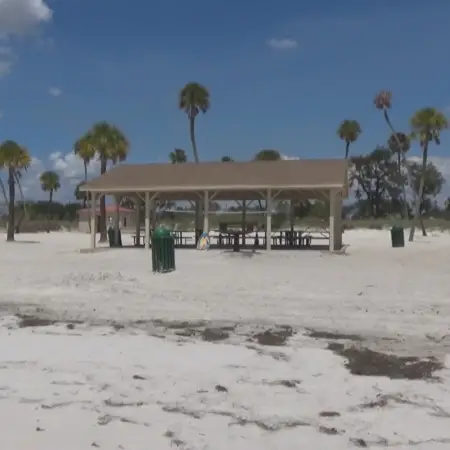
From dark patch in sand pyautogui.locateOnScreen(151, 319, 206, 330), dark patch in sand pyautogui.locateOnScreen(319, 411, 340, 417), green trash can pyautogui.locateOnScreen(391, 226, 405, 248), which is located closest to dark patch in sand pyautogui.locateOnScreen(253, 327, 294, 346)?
dark patch in sand pyautogui.locateOnScreen(151, 319, 206, 330)

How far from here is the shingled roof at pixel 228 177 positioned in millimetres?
24562

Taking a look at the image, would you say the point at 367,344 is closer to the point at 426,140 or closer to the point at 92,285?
the point at 92,285

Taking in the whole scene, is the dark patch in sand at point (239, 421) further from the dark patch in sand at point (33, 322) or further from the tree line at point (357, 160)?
the tree line at point (357, 160)

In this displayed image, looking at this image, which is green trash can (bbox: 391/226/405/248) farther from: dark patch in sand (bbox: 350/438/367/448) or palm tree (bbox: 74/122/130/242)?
dark patch in sand (bbox: 350/438/367/448)

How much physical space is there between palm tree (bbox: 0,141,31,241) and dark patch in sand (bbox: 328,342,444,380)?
34.7m

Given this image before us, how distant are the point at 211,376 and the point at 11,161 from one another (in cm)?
3593

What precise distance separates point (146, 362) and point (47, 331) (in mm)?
2163

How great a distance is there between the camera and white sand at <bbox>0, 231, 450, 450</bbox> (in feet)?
14.2

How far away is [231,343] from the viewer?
7246 millimetres

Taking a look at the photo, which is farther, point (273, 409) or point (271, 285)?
point (271, 285)

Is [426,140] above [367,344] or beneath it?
above

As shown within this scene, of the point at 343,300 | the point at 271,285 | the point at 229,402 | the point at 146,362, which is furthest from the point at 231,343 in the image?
the point at 271,285

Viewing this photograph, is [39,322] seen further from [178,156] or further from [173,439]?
[178,156]

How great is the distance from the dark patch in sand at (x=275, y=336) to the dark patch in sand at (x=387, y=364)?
706mm
